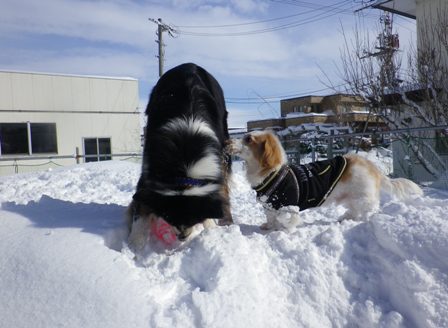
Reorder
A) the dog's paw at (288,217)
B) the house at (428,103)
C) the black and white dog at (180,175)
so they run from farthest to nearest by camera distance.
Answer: the house at (428,103)
the dog's paw at (288,217)
the black and white dog at (180,175)

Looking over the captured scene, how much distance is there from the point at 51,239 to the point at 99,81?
56.2ft

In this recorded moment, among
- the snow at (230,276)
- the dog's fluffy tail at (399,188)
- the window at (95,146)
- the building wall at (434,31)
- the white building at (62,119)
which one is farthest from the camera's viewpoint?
the window at (95,146)

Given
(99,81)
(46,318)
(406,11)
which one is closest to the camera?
(46,318)

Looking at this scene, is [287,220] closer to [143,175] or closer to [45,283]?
[143,175]

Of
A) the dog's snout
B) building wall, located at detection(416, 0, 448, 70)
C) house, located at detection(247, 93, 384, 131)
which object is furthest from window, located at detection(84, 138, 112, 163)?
the dog's snout

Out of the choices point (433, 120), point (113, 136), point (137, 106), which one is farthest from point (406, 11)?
point (113, 136)

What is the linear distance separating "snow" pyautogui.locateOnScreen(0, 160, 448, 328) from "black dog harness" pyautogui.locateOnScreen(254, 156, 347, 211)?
52 centimetres

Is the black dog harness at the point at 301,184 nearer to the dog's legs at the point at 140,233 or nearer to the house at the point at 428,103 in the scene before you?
the dog's legs at the point at 140,233

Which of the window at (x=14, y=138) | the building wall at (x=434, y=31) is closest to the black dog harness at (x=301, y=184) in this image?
the building wall at (x=434, y=31)

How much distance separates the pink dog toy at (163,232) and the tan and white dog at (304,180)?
1055 millimetres

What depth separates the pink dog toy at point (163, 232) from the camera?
2.93 metres

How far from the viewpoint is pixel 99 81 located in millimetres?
18406

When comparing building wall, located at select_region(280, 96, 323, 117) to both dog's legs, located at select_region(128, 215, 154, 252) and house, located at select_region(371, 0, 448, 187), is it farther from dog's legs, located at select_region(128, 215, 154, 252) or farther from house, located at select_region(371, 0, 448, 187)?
dog's legs, located at select_region(128, 215, 154, 252)

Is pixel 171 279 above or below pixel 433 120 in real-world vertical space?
below
